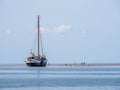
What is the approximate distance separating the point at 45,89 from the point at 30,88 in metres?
2.19

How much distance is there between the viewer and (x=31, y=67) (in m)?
173

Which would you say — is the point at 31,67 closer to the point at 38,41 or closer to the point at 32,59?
the point at 32,59

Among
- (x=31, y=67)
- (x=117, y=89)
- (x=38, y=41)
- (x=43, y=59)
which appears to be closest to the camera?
(x=117, y=89)

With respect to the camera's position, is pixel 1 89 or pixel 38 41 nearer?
pixel 1 89

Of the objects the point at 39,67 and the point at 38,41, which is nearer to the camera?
the point at 38,41

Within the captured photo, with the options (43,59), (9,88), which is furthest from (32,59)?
(9,88)

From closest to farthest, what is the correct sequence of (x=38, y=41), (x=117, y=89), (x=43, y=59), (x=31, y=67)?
1. (x=117, y=89)
2. (x=38, y=41)
3. (x=43, y=59)
4. (x=31, y=67)

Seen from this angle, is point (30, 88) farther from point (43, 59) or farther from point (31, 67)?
point (31, 67)

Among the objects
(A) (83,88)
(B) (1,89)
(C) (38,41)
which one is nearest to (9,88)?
Result: (B) (1,89)

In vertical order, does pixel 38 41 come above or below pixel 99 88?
above

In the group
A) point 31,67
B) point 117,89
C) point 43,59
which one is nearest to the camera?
point 117,89

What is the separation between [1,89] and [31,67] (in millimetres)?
105648

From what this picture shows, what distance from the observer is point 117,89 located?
66750 mm

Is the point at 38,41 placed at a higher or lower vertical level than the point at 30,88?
higher
